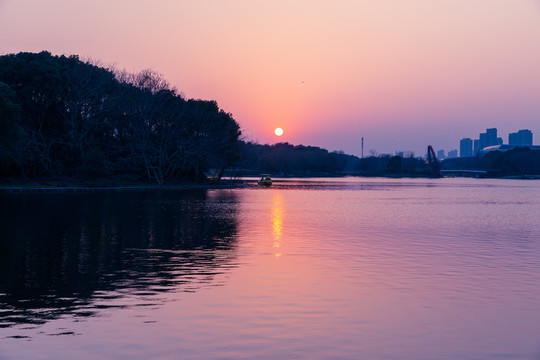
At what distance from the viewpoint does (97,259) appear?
80.1 feet

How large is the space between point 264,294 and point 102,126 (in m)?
100

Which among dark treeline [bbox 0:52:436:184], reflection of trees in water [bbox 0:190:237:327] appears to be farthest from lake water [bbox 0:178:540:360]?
dark treeline [bbox 0:52:436:184]

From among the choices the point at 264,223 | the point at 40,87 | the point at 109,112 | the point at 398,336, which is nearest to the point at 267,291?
the point at 398,336

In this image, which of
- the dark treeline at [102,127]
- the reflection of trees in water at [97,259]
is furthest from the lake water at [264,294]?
the dark treeline at [102,127]

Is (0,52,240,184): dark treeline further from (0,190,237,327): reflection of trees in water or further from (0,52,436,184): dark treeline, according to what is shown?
(0,190,237,327): reflection of trees in water

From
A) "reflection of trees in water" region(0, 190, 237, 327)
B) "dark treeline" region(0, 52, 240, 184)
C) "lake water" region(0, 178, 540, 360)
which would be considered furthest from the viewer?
"dark treeline" region(0, 52, 240, 184)

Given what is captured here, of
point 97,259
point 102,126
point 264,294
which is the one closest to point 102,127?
point 102,126

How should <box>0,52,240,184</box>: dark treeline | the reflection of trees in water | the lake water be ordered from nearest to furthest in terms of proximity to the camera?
the lake water, the reflection of trees in water, <box>0,52,240,184</box>: dark treeline

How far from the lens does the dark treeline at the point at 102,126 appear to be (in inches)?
3831

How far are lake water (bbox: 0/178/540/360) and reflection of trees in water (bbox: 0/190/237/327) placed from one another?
76 mm

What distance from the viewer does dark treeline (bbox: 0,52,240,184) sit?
97.3m

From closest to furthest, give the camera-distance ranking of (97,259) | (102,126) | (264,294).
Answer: (264,294) < (97,259) < (102,126)

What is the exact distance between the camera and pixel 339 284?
1983cm

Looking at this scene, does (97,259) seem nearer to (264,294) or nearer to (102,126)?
(264,294)
